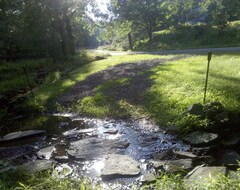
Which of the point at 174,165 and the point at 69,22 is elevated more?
the point at 69,22

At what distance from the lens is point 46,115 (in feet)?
37.0

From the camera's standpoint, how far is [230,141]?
21.9 feet

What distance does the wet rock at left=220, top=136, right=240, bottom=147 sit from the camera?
21.4 feet

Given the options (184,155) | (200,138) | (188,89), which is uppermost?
(188,89)

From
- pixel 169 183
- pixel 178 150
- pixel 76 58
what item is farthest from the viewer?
pixel 76 58

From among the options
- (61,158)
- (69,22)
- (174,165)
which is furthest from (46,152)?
Result: (69,22)

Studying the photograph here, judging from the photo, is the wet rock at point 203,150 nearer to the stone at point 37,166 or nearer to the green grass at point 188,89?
the green grass at point 188,89

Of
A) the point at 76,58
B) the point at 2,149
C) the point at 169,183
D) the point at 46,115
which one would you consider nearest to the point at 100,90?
the point at 46,115

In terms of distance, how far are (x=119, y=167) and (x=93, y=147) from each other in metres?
1.58

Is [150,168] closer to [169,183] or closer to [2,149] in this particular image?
[169,183]

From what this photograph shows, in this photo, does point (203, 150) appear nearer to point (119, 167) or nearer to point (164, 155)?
point (164, 155)

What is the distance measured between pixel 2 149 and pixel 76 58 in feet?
64.2

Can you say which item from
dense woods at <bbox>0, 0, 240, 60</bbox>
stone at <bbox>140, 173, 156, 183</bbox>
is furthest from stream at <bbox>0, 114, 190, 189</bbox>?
dense woods at <bbox>0, 0, 240, 60</bbox>

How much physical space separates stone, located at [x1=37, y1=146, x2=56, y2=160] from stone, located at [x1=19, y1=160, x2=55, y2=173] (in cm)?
46
